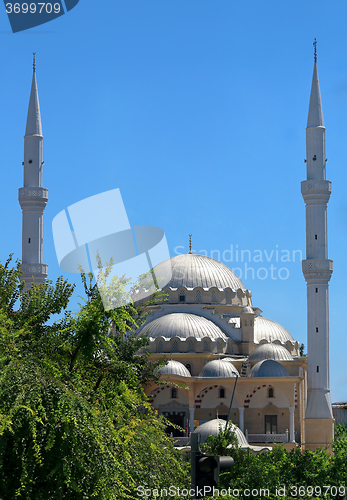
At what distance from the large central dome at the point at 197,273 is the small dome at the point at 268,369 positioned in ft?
27.1

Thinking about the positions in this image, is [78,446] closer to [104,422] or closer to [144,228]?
[104,422]

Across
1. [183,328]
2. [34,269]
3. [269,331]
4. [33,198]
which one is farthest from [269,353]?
[33,198]

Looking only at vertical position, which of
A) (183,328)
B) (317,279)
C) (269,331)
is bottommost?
(183,328)

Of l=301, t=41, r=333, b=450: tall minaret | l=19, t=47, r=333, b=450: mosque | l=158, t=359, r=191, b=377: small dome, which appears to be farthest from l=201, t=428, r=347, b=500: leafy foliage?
l=158, t=359, r=191, b=377: small dome

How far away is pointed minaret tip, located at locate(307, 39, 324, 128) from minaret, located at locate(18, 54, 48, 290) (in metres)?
14.5

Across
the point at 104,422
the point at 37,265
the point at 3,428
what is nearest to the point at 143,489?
the point at 104,422

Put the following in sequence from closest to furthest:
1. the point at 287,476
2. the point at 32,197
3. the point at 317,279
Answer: the point at 287,476 < the point at 32,197 < the point at 317,279

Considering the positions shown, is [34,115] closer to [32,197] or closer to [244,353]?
[32,197]

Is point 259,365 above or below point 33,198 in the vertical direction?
below

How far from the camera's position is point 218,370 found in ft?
137

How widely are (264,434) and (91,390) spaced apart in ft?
95.7

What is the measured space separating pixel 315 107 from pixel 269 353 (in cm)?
1403

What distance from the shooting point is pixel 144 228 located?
30391 millimetres

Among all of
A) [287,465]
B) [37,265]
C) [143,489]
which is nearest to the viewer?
[143,489]
